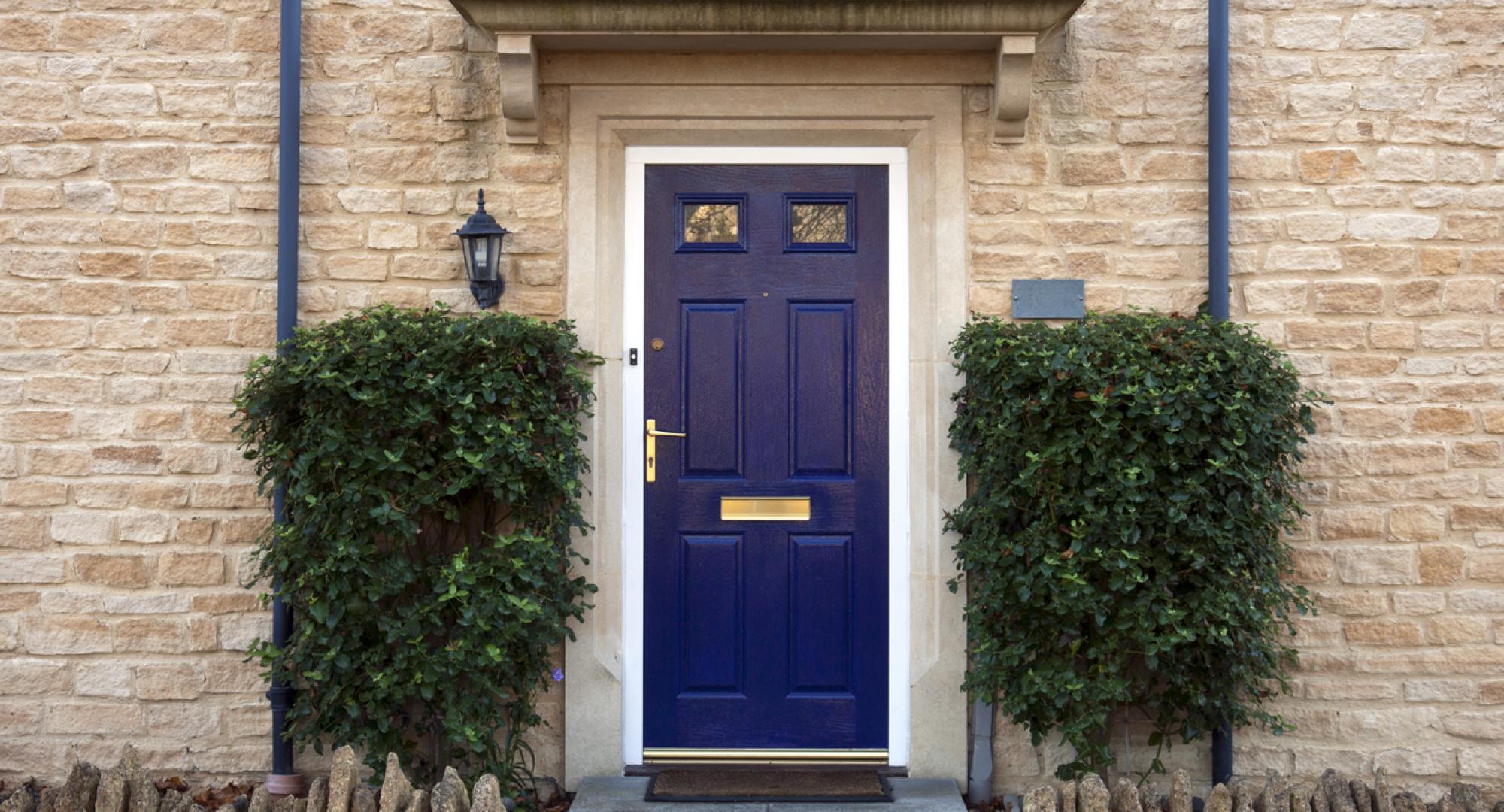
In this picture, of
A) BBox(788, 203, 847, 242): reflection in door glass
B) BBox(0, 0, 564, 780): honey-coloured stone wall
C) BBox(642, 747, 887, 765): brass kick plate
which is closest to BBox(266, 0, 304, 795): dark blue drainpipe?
BBox(0, 0, 564, 780): honey-coloured stone wall

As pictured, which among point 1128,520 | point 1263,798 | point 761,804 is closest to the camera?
point 1263,798

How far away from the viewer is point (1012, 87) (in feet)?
14.6

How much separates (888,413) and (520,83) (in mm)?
1914

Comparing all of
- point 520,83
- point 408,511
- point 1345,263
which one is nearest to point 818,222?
point 520,83

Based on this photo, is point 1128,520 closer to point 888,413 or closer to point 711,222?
point 888,413

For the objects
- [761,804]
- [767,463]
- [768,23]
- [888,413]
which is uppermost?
[768,23]

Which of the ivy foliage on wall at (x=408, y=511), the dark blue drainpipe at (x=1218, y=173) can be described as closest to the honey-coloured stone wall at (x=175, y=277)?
the ivy foliage on wall at (x=408, y=511)

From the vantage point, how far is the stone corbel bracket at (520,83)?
14.3ft

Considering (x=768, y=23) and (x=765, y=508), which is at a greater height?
(x=768, y=23)

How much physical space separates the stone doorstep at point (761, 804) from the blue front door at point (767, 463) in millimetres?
268

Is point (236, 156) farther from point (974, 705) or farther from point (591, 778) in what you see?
point (974, 705)

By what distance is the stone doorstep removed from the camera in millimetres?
4250

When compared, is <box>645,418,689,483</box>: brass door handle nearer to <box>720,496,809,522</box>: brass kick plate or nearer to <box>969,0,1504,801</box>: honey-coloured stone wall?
<box>720,496,809,522</box>: brass kick plate

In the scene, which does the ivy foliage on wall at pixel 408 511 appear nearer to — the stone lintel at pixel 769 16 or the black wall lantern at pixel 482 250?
the black wall lantern at pixel 482 250
